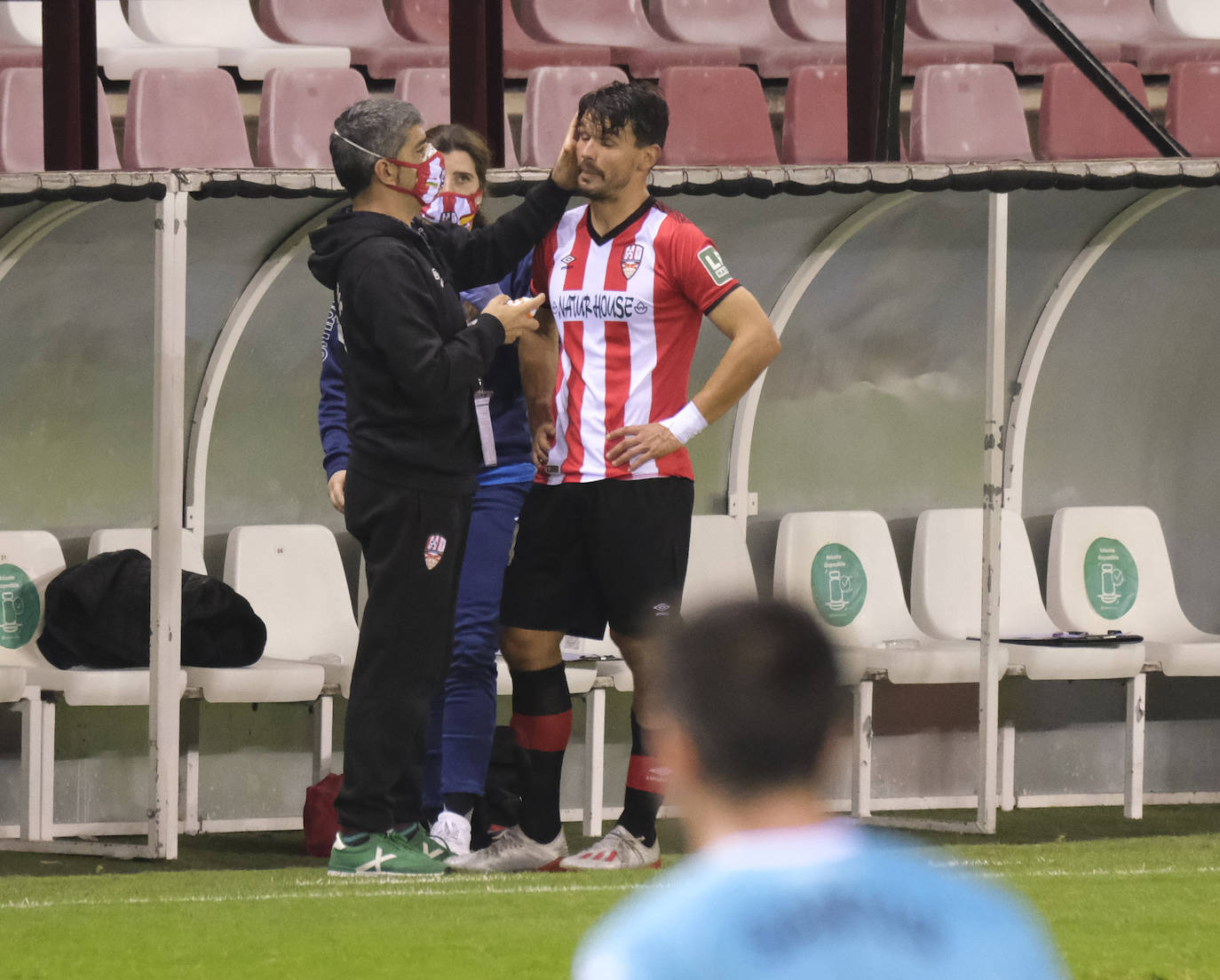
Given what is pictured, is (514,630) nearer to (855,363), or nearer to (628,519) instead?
(628,519)

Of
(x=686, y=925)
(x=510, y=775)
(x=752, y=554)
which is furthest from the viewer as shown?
(x=752, y=554)

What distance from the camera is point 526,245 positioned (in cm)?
468

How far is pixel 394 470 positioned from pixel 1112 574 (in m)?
3.48

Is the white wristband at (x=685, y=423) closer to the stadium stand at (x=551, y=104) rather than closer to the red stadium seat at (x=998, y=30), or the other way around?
the stadium stand at (x=551, y=104)

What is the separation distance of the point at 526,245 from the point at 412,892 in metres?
1.47

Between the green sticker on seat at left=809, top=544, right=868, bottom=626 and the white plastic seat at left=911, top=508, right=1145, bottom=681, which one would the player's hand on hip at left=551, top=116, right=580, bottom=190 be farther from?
the white plastic seat at left=911, top=508, right=1145, bottom=681

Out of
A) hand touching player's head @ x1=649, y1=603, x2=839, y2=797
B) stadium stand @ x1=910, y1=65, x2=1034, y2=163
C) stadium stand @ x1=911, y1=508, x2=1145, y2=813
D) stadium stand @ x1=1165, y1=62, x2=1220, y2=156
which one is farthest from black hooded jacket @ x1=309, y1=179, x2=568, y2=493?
stadium stand @ x1=1165, y1=62, x2=1220, y2=156

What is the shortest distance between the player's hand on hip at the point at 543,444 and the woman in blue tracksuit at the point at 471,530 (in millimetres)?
199

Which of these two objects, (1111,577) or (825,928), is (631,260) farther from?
(825,928)

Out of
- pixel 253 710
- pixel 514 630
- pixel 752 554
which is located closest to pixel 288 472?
pixel 253 710

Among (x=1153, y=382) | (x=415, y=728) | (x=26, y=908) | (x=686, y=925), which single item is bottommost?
(x=26, y=908)

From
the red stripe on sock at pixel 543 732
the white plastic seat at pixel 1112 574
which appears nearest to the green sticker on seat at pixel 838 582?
the white plastic seat at pixel 1112 574

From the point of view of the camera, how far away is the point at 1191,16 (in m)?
10.9

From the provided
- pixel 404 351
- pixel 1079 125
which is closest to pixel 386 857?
pixel 404 351
